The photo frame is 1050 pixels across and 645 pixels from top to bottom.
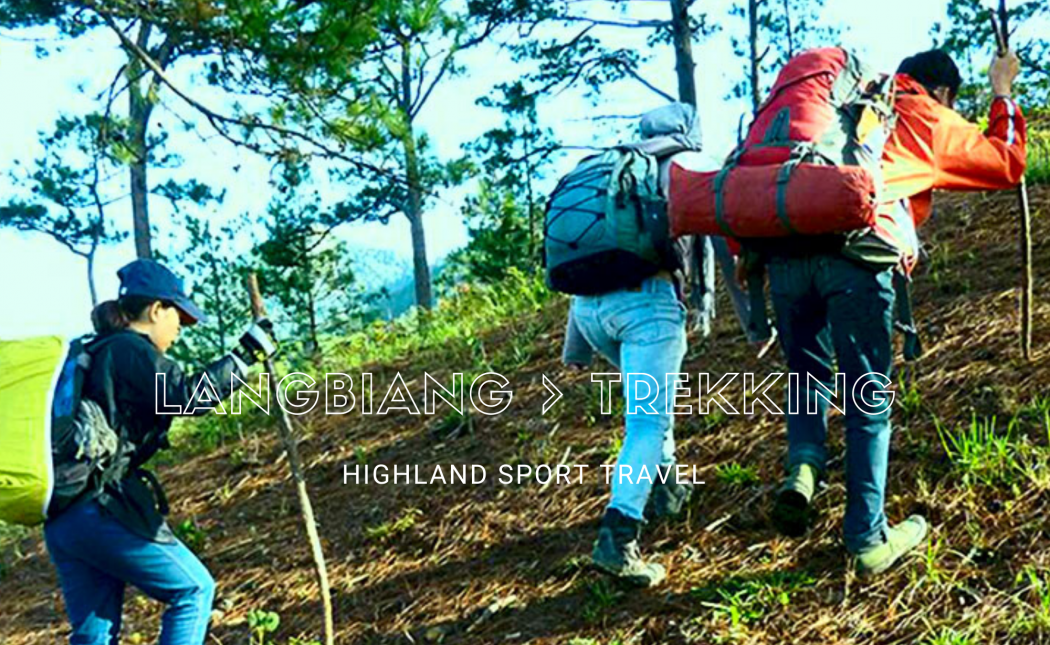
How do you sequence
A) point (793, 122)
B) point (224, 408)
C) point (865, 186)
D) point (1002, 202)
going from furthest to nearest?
1. point (224, 408)
2. point (1002, 202)
3. point (793, 122)
4. point (865, 186)

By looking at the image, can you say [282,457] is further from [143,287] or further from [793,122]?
[793,122]

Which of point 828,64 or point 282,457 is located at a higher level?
point 828,64

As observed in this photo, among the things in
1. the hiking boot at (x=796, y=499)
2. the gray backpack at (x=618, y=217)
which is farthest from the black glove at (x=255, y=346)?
the hiking boot at (x=796, y=499)

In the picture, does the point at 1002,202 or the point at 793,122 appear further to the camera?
the point at 1002,202

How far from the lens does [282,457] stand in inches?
277

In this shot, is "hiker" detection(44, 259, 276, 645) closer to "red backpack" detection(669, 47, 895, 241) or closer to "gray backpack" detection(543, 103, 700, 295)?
"gray backpack" detection(543, 103, 700, 295)

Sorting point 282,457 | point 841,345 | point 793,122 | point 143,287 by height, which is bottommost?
point 282,457

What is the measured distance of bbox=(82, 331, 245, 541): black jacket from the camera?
3.49 meters

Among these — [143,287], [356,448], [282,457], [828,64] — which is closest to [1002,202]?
[828,64]

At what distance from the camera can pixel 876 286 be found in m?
3.38

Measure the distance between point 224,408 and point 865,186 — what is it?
6514mm

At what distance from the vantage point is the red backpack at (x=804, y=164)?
3.15 m

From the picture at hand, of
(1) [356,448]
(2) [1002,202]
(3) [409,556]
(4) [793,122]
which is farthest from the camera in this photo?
(2) [1002,202]

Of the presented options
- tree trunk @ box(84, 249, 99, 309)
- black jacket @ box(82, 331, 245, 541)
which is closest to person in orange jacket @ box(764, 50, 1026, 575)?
black jacket @ box(82, 331, 245, 541)
